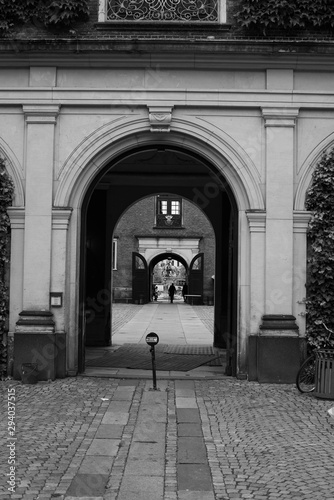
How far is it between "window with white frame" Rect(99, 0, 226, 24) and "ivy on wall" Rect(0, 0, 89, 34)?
441mm

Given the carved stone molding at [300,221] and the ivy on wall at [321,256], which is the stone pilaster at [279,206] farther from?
the ivy on wall at [321,256]

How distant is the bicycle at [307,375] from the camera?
31.2 feet

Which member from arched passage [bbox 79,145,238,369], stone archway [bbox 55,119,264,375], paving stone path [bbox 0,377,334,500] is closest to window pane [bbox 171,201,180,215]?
arched passage [bbox 79,145,238,369]

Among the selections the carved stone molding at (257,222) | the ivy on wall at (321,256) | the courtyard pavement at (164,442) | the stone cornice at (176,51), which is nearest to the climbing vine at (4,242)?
the courtyard pavement at (164,442)

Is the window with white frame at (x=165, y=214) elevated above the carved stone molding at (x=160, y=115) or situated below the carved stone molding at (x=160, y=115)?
above

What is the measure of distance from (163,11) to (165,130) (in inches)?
82.4

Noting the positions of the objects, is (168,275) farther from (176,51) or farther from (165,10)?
(176,51)

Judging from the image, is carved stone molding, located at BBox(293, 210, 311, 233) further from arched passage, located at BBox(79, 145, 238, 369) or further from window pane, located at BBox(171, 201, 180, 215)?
window pane, located at BBox(171, 201, 180, 215)

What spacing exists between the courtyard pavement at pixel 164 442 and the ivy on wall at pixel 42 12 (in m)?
6.10

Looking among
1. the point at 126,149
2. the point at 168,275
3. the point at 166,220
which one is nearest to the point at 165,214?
the point at 166,220

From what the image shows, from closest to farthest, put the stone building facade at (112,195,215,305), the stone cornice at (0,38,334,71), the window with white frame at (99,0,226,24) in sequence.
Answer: the stone cornice at (0,38,334,71)
the window with white frame at (99,0,226,24)
the stone building facade at (112,195,215,305)

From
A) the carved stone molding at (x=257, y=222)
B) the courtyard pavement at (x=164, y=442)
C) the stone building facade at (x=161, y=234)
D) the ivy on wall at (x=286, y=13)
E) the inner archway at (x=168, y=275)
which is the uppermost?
the ivy on wall at (x=286, y=13)

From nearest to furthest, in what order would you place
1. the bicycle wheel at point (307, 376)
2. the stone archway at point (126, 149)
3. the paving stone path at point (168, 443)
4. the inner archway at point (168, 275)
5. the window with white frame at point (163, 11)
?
the paving stone path at point (168, 443), the bicycle wheel at point (307, 376), the stone archway at point (126, 149), the window with white frame at point (163, 11), the inner archway at point (168, 275)

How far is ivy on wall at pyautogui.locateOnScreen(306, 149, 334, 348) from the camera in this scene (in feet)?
34.2
